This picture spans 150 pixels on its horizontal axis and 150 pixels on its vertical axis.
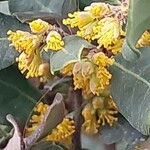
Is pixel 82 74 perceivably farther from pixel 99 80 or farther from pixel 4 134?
pixel 4 134

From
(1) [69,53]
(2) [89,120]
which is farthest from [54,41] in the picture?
(2) [89,120]

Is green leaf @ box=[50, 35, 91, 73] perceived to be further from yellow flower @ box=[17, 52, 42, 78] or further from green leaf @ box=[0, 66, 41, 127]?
green leaf @ box=[0, 66, 41, 127]

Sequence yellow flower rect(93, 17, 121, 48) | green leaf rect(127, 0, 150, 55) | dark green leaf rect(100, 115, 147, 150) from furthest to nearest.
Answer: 1. dark green leaf rect(100, 115, 147, 150)
2. yellow flower rect(93, 17, 121, 48)
3. green leaf rect(127, 0, 150, 55)

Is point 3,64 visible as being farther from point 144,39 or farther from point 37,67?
point 144,39

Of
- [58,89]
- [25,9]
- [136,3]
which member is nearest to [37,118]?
[58,89]

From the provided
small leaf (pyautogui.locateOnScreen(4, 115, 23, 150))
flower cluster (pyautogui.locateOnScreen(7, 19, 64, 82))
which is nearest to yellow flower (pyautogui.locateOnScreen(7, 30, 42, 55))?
flower cluster (pyautogui.locateOnScreen(7, 19, 64, 82))
